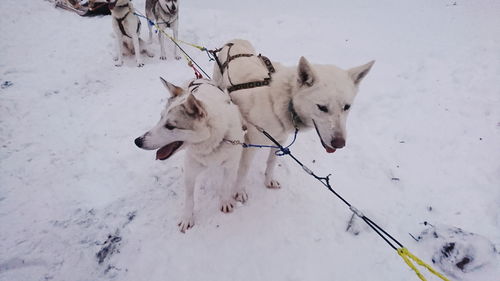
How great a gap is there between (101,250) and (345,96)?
9.33ft

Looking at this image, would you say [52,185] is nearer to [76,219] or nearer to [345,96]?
[76,219]

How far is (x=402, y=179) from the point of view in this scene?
3.47 metres

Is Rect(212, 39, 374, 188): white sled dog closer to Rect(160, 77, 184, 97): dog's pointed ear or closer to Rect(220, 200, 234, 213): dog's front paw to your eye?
Rect(220, 200, 234, 213): dog's front paw

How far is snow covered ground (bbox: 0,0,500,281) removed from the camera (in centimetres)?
259

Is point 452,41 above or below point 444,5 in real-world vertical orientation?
below

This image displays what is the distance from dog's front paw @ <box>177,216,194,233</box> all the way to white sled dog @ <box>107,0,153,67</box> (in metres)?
4.60

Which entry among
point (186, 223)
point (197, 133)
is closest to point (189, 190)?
point (186, 223)

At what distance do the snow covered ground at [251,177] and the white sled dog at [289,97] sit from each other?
82cm

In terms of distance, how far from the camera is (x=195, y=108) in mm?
2096

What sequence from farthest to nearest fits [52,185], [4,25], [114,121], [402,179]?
[4,25] < [114,121] < [402,179] < [52,185]

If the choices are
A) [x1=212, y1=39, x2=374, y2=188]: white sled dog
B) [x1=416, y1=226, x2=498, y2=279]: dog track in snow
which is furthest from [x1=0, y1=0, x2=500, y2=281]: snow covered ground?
[x1=212, y1=39, x2=374, y2=188]: white sled dog

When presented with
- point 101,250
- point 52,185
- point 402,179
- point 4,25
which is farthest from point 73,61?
point 402,179

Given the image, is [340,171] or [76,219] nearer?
[76,219]

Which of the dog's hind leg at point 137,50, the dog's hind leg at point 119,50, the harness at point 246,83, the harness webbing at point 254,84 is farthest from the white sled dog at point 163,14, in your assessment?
the harness webbing at point 254,84
